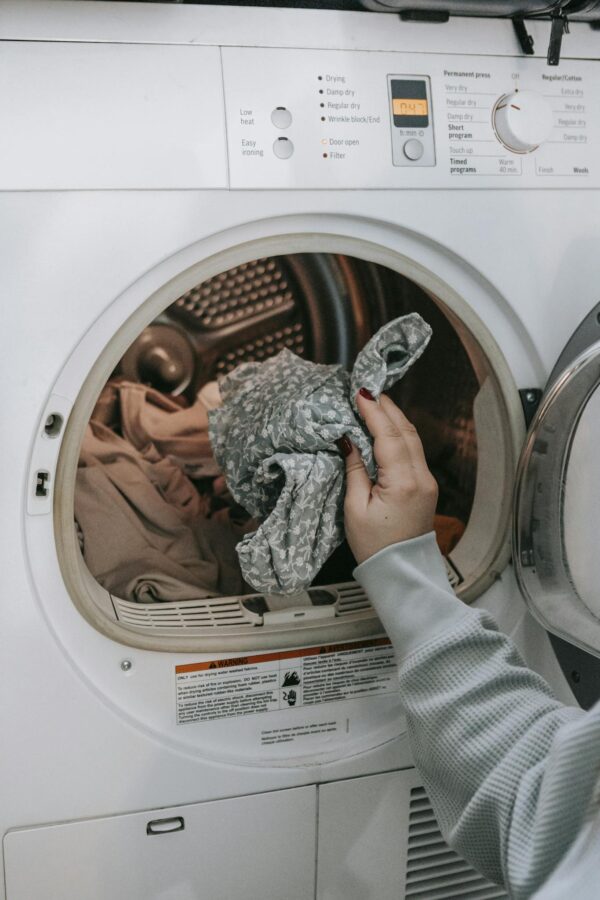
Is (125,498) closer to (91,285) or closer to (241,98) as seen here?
(91,285)

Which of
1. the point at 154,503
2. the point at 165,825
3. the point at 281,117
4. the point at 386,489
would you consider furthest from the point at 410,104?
the point at 165,825

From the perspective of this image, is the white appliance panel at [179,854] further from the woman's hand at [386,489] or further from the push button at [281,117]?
the push button at [281,117]

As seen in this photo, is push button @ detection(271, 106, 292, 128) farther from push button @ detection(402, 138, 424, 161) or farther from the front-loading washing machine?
push button @ detection(402, 138, 424, 161)

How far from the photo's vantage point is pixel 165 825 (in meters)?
0.84

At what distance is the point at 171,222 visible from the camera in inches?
29.0

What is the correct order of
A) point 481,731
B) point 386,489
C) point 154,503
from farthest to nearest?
point 154,503 → point 386,489 → point 481,731

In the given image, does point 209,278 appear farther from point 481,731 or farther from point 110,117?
point 481,731

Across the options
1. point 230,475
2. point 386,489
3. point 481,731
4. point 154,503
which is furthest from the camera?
point 154,503

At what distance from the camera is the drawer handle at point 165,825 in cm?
84

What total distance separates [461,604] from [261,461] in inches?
9.8

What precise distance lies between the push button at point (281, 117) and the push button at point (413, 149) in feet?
0.38

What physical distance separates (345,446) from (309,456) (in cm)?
4

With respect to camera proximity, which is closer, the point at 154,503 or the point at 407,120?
the point at 407,120

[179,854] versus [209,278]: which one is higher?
[209,278]
